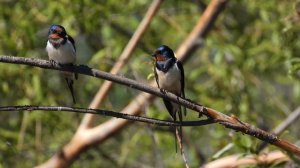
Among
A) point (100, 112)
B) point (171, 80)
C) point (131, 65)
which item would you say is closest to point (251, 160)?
point (171, 80)

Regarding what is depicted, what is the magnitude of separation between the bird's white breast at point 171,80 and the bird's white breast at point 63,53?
23.0 inches

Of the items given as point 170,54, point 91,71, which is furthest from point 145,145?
point 91,71

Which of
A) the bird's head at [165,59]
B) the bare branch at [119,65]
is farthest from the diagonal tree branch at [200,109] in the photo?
the bare branch at [119,65]

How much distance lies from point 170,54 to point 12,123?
8.49ft

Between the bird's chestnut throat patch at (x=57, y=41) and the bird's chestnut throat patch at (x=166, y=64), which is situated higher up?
the bird's chestnut throat patch at (x=166, y=64)

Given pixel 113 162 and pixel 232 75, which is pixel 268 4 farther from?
pixel 113 162

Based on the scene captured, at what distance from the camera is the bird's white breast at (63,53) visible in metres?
4.07

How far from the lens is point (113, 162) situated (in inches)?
295

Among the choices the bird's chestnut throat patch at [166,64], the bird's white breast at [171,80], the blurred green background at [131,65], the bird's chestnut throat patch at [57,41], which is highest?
the blurred green background at [131,65]

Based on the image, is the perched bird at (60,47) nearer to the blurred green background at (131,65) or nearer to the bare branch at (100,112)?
the bare branch at (100,112)

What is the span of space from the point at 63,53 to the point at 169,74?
71cm

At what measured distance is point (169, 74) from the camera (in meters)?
4.54

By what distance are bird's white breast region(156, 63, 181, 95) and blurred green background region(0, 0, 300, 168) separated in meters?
1.14

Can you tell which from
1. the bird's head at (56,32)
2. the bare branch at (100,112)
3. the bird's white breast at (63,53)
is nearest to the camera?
the bare branch at (100,112)
